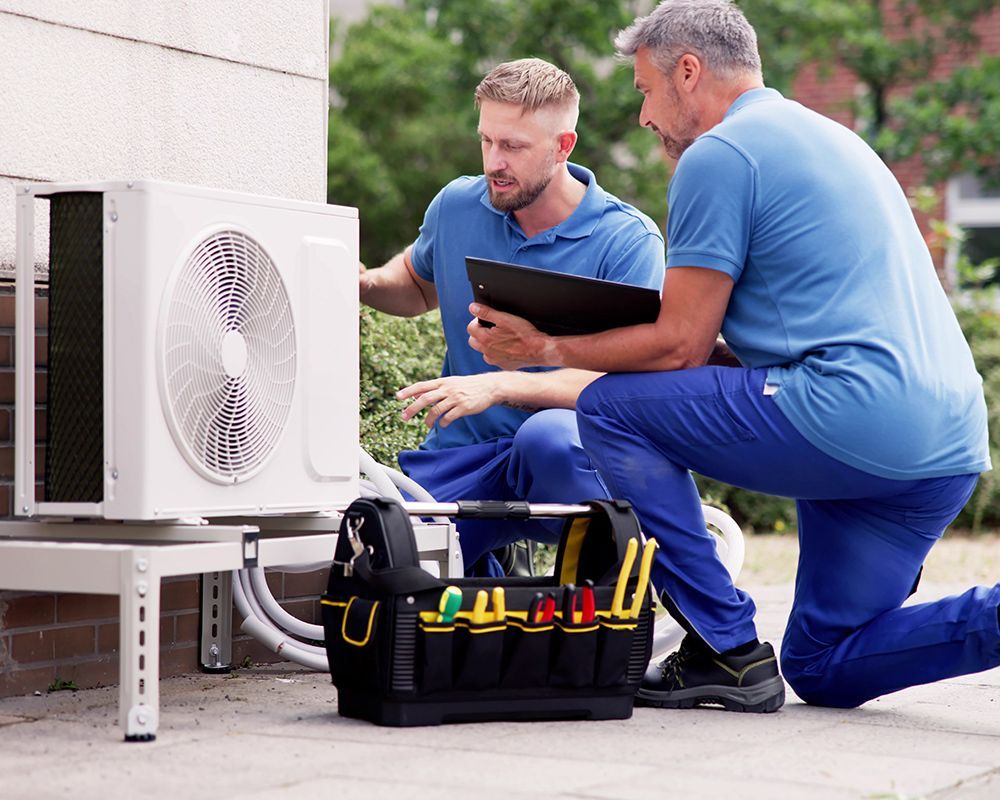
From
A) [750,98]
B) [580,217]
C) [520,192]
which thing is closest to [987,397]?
[580,217]

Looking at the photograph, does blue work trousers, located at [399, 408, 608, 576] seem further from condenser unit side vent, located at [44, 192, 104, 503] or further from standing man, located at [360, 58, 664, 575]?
condenser unit side vent, located at [44, 192, 104, 503]

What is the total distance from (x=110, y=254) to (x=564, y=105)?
157 centimetres

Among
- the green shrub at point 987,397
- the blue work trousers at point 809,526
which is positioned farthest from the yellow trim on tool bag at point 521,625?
the green shrub at point 987,397

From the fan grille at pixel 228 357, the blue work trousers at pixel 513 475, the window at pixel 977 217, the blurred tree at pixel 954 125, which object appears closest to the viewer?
the fan grille at pixel 228 357

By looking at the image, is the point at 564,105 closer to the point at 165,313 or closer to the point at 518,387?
the point at 518,387

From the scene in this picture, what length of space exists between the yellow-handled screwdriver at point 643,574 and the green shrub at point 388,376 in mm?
1710

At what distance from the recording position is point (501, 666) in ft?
10.7

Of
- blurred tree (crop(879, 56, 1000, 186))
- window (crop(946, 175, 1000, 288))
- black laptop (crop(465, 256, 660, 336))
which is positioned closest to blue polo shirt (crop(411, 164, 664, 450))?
black laptop (crop(465, 256, 660, 336))

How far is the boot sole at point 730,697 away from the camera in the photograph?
140 inches

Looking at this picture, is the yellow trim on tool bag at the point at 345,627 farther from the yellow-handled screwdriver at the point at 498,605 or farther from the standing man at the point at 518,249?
the standing man at the point at 518,249

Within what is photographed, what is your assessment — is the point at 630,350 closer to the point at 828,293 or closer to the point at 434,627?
the point at 828,293

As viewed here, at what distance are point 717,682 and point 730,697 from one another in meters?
0.05

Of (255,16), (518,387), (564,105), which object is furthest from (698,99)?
(255,16)

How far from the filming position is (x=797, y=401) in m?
3.41
